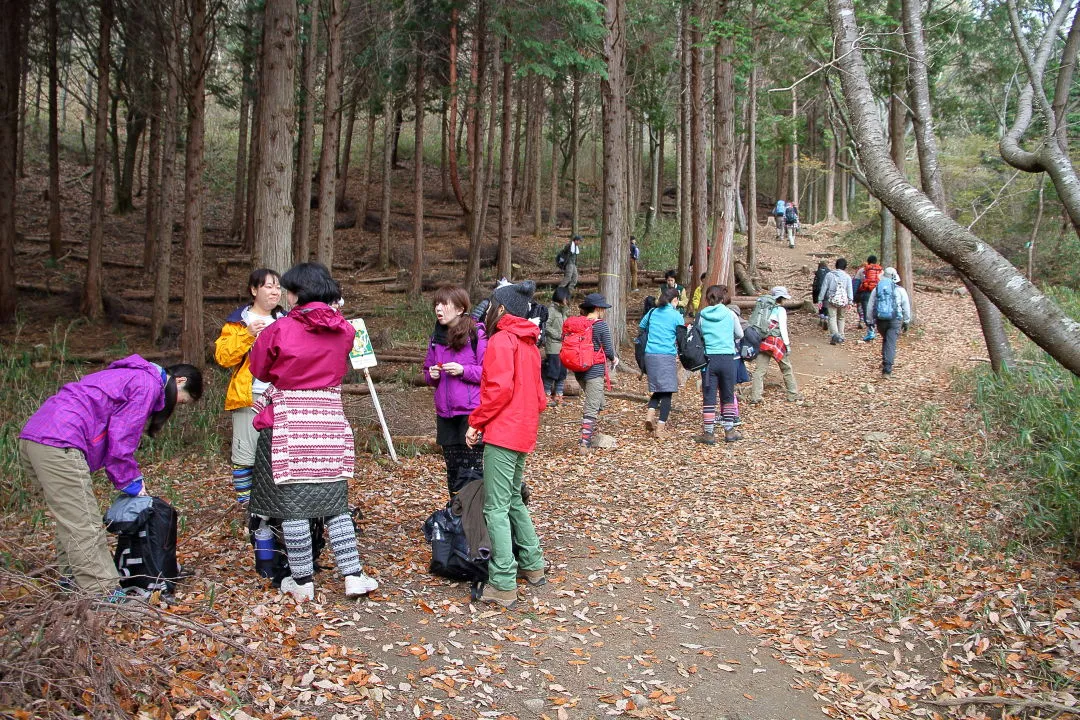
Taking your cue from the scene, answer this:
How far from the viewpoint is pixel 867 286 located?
621 inches

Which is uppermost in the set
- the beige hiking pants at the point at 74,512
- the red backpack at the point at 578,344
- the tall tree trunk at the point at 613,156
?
the tall tree trunk at the point at 613,156

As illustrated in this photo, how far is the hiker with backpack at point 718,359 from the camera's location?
9.43 m

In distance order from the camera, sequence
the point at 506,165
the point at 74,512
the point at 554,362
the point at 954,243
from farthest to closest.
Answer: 1. the point at 506,165
2. the point at 554,362
3. the point at 74,512
4. the point at 954,243

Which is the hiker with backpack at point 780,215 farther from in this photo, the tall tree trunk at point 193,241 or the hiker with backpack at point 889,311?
the tall tree trunk at point 193,241

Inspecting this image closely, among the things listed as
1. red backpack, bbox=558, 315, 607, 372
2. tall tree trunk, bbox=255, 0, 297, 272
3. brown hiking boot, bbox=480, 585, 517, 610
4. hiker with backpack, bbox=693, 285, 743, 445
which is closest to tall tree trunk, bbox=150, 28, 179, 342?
tall tree trunk, bbox=255, 0, 297, 272

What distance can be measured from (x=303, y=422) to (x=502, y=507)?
4.37 feet

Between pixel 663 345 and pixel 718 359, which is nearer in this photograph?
pixel 663 345

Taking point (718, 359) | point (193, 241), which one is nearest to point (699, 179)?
point (718, 359)

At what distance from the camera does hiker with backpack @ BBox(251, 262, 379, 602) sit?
4305 mm

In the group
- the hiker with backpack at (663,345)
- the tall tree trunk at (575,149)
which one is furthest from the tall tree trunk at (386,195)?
the hiker with backpack at (663,345)

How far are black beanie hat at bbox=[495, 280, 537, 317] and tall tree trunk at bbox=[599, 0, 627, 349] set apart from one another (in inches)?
321

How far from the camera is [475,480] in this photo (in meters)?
5.10

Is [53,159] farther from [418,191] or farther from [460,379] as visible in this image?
[460,379]

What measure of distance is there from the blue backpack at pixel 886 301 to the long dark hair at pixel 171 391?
38.5ft
